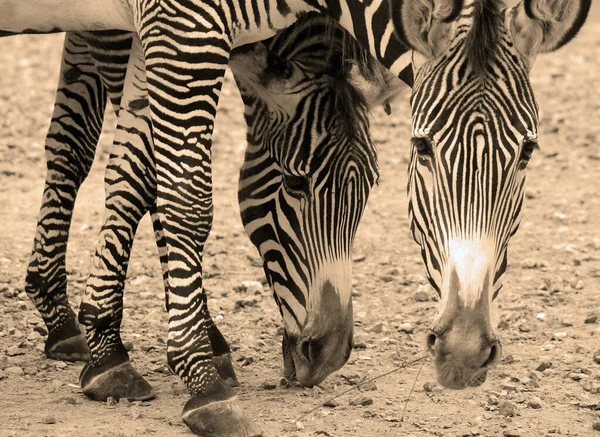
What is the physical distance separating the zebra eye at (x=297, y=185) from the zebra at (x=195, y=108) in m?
0.55

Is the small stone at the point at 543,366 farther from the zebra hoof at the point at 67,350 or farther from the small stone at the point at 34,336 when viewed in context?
the small stone at the point at 34,336

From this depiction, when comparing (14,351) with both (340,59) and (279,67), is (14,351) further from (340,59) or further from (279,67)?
(340,59)

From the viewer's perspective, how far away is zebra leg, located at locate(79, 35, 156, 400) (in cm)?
593

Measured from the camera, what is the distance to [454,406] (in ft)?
19.6

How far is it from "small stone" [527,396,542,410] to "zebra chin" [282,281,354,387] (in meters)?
1.08

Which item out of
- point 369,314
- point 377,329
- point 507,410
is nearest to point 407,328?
point 377,329

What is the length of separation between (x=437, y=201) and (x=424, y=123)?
1.12ft

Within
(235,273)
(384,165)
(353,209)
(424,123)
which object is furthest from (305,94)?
(384,165)

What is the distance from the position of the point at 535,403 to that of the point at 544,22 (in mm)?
2219

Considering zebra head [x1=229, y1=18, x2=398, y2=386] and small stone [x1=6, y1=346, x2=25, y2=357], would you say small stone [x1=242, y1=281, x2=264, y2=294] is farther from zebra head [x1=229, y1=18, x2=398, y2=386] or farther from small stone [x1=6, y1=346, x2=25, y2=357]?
zebra head [x1=229, y1=18, x2=398, y2=386]

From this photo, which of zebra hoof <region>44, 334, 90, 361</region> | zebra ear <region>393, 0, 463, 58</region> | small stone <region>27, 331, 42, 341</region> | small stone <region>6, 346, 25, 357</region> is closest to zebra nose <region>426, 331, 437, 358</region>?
zebra ear <region>393, 0, 463, 58</region>

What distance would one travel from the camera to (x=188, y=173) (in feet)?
17.6

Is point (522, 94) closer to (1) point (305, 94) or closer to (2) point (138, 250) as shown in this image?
(1) point (305, 94)

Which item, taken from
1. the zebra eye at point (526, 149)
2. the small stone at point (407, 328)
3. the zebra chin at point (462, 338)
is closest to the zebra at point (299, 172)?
the zebra chin at point (462, 338)
